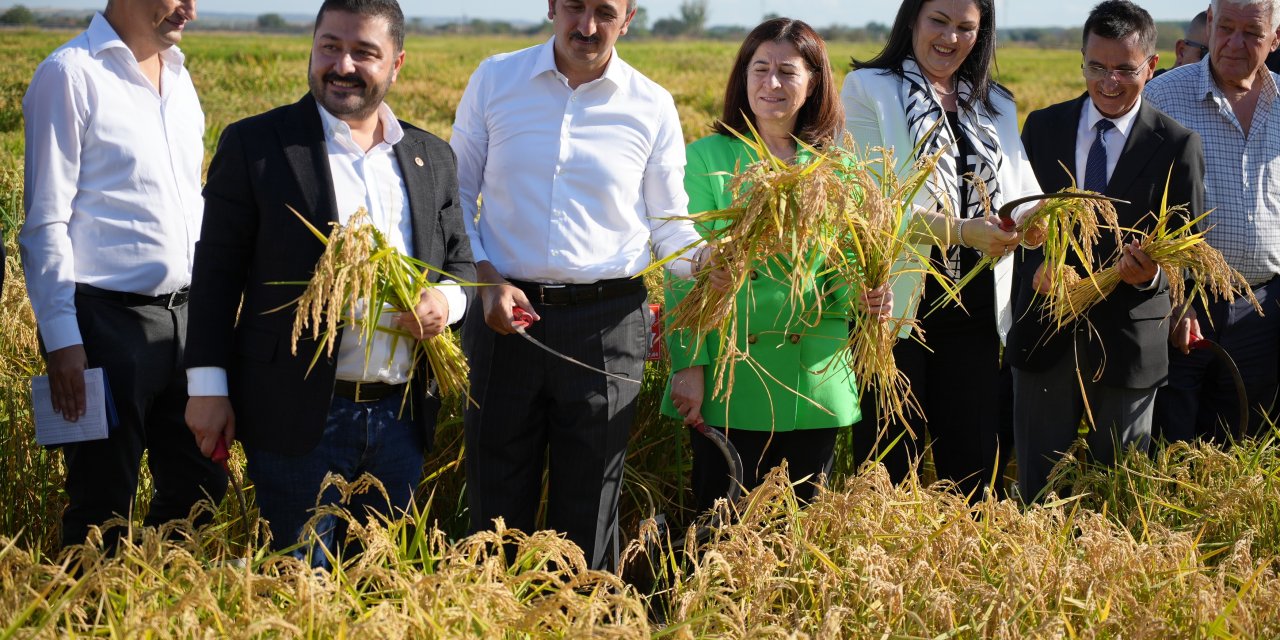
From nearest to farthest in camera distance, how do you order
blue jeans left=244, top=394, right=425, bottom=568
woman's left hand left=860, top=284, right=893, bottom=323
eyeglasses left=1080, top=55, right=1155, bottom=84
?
blue jeans left=244, top=394, right=425, bottom=568 → woman's left hand left=860, top=284, right=893, bottom=323 → eyeglasses left=1080, top=55, right=1155, bottom=84

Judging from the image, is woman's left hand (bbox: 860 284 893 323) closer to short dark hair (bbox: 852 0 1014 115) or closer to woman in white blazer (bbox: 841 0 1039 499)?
woman in white blazer (bbox: 841 0 1039 499)

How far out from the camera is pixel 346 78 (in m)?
2.53

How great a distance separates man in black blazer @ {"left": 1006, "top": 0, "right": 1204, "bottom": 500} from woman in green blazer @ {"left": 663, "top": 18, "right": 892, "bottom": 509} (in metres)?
0.72

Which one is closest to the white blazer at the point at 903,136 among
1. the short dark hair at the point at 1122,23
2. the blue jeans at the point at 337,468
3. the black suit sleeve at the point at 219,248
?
the short dark hair at the point at 1122,23

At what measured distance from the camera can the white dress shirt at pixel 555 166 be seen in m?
2.97

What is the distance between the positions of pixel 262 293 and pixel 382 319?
275mm

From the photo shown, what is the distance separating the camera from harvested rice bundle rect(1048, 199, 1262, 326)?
3.10 metres

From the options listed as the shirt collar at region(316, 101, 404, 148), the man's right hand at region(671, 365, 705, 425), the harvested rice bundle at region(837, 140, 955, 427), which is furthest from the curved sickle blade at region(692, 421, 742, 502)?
the shirt collar at region(316, 101, 404, 148)

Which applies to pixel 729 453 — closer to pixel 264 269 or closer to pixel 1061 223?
pixel 1061 223

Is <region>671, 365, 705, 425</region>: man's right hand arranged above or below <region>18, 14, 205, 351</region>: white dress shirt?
below

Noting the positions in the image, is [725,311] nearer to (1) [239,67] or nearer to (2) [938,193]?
(2) [938,193]

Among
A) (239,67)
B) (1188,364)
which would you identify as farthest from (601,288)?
(239,67)

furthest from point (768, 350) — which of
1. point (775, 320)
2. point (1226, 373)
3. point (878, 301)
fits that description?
point (1226, 373)

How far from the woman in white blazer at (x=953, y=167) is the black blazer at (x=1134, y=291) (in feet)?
0.37
